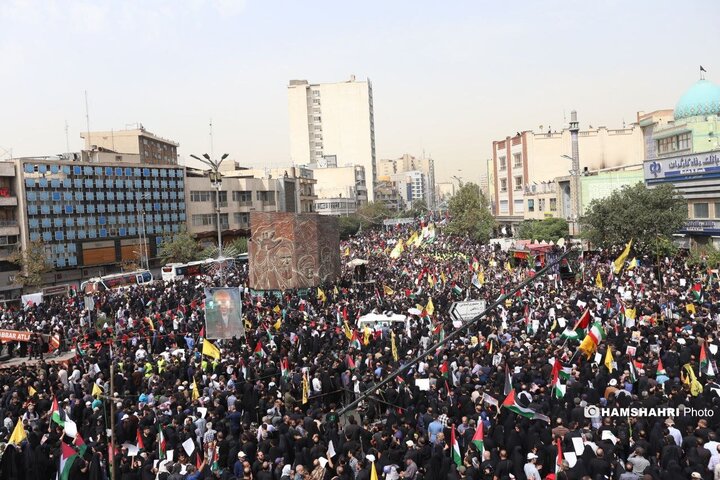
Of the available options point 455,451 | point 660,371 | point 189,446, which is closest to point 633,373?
point 660,371

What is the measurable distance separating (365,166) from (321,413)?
12123cm

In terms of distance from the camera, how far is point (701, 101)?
42125 millimetres

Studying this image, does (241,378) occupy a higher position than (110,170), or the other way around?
(110,170)

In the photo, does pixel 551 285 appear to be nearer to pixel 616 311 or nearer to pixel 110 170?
pixel 616 311

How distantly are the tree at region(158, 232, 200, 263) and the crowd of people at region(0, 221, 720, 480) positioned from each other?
1221 inches

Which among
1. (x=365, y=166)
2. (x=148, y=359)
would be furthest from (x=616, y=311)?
(x=365, y=166)

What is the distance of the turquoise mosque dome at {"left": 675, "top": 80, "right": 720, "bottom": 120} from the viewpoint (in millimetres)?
41781

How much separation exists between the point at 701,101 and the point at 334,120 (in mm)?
93261

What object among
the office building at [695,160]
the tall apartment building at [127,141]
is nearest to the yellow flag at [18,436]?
the office building at [695,160]

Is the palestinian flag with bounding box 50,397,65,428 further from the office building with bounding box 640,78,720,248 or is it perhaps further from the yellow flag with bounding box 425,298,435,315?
the office building with bounding box 640,78,720,248

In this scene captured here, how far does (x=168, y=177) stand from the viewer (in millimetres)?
60844

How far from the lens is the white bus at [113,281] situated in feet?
120

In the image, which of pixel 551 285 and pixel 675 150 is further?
pixel 675 150

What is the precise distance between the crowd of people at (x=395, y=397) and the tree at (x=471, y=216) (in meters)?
33.9
